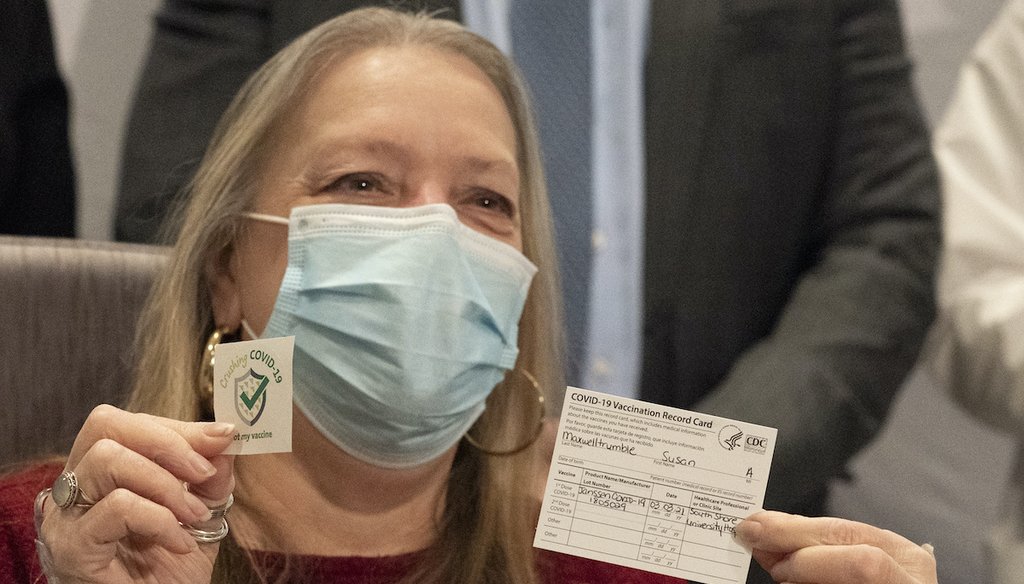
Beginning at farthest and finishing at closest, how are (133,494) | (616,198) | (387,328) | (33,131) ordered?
1. (616,198)
2. (33,131)
3. (387,328)
4. (133,494)

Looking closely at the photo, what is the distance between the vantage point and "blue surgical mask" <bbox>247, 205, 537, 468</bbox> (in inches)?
49.7

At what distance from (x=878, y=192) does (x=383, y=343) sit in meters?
1.23

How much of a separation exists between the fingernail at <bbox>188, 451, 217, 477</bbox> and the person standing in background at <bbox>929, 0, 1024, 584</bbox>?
1.38 metres

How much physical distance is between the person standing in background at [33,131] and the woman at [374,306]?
47 centimetres

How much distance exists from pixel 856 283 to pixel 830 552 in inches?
44.3

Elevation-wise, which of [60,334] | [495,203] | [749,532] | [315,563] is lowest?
[315,563]

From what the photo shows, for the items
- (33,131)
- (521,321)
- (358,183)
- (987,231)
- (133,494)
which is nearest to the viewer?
(133,494)

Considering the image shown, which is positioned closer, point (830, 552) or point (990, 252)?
point (830, 552)

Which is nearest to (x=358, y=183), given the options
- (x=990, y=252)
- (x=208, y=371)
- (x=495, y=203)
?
(x=495, y=203)

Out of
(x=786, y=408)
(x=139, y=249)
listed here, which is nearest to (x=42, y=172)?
(x=139, y=249)

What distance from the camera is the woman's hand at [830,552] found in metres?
1.03

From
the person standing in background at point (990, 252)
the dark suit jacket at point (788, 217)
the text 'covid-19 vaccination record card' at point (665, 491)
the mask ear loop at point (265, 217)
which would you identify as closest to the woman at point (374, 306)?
the mask ear loop at point (265, 217)

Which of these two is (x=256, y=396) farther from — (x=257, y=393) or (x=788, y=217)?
(x=788, y=217)

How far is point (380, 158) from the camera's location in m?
1.37
